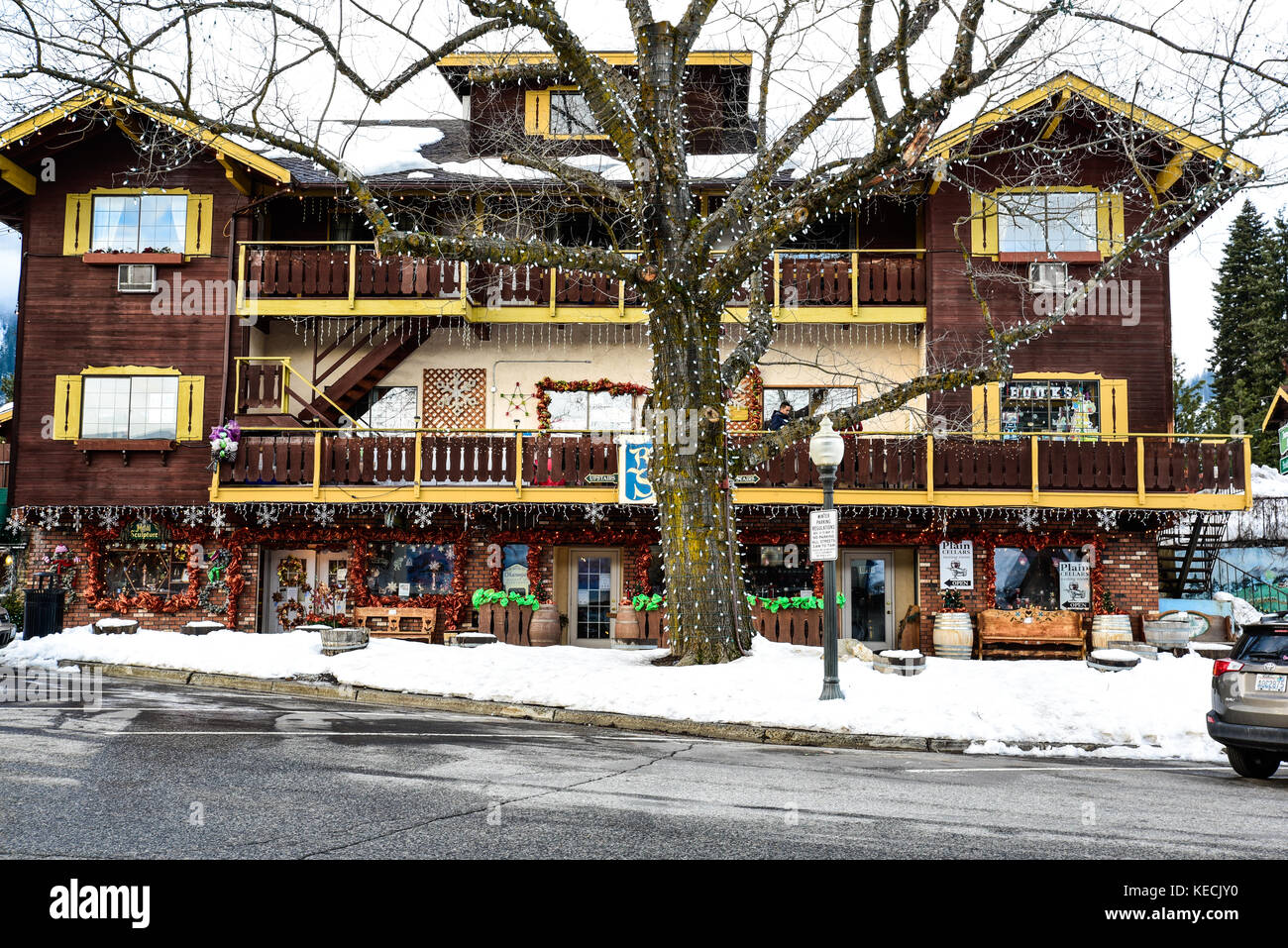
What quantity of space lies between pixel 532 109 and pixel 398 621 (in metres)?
12.6

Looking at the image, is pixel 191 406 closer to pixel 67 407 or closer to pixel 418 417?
pixel 67 407

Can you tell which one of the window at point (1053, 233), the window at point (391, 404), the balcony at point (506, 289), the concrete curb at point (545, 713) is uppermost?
the window at point (1053, 233)

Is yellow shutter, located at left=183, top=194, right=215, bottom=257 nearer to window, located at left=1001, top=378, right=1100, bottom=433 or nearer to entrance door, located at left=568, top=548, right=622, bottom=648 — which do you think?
entrance door, located at left=568, top=548, right=622, bottom=648

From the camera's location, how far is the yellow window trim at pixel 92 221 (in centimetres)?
2217

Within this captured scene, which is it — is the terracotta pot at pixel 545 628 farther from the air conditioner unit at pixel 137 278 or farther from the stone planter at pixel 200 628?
the air conditioner unit at pixel 137 278

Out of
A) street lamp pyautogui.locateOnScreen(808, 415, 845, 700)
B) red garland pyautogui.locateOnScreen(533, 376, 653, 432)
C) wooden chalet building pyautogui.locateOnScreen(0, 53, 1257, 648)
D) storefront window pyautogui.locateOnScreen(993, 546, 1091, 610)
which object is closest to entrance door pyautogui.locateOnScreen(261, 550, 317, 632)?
wooden chalet building pyautogui.locateOnScreen(0, 53, 1257, 648)

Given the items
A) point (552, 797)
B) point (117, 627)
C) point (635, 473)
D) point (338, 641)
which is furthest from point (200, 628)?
point (552, 797)

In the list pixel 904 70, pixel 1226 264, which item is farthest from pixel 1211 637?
pixel 1226 264

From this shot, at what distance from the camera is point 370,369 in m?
22.2

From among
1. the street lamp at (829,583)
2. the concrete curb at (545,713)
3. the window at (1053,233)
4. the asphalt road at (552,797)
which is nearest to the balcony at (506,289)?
the window at (1053,233)

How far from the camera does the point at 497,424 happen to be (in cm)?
2325

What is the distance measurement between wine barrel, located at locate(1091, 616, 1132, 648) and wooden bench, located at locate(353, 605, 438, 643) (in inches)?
518

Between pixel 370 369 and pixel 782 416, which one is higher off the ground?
pixel 370 369

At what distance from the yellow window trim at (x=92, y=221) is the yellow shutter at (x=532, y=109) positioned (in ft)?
24.5
